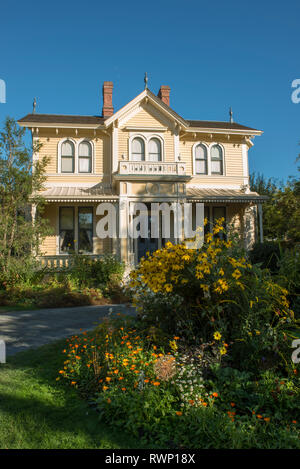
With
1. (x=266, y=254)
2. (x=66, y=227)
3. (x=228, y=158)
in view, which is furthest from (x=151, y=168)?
(x=266, y=254)

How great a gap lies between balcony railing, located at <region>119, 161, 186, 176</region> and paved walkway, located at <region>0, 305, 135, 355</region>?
743 centimetres

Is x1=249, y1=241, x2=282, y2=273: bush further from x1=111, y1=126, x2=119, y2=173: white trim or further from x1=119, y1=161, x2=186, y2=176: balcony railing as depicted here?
x1=111, y1=126, x2=119, y2=173: white trim

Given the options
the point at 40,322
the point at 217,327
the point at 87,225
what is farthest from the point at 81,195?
the point at 217,327

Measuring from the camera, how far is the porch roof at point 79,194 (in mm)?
14344

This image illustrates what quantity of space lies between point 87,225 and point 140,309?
11464 millimetres

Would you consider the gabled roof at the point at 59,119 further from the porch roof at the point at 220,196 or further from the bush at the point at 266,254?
the bush at the point at 266,254

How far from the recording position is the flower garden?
304 centimetres

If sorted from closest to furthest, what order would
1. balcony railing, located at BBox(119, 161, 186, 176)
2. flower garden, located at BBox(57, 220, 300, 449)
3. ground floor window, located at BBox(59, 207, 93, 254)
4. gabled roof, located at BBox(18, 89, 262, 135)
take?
flower garden, located at BBox(57, 220, 300, 449) → balcony railing, located at BBox(119, 161, 186, 176) → gabled roof, located at BBox(18, 89, 262, 135) → ground floor window, located at BBox(59, 207, 93, 254)

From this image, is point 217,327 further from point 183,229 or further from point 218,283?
point 183,229

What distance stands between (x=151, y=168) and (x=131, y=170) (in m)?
0.97

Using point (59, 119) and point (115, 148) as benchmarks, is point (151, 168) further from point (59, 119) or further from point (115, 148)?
point (59, 119)

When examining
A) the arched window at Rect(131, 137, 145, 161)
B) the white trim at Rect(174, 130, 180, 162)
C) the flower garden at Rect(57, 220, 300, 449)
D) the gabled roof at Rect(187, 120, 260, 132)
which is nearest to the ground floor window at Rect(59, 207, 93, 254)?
the arched window at Rect(131, 137, 145, 161)
